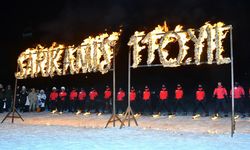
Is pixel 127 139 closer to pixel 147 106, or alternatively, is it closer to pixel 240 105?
pixel 240 105

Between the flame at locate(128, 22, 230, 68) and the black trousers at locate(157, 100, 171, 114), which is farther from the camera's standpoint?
the black trousers at locate(157, 100, 171, 114)

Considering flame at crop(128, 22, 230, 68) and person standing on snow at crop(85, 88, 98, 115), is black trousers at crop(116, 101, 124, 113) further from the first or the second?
flame at crop(128, 22, 230, 68)

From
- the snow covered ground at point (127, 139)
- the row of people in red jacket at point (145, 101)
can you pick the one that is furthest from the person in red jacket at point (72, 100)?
the snow covered ground at point (127, 139)

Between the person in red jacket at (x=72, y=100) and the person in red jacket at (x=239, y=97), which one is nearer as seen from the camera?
the person in red jacket at (x=239, y=97)

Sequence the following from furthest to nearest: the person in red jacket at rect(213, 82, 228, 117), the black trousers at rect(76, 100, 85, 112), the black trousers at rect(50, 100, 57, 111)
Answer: the black trousers at rect(50, 100, 57, 111), the black trousers at rect(76, 100, 85, 112), the person in red jacket at rect(213, 82, 228, 117)

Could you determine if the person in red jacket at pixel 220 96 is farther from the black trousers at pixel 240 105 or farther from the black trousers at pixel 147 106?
the black trousers at pixel 147 106

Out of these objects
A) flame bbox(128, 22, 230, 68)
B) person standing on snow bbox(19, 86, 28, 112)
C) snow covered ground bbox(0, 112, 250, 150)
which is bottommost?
snow covered ground bbox(0, 112, 250, 150)

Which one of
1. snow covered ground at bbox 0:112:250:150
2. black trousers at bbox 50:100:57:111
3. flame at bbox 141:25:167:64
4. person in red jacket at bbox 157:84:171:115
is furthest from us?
black trousers at bbox 50:100:57:111

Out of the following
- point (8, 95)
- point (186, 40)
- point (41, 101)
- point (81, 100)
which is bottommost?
point (41, 101)

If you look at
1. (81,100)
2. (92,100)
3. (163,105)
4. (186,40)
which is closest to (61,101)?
(81,100)

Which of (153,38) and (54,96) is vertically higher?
(153,38)

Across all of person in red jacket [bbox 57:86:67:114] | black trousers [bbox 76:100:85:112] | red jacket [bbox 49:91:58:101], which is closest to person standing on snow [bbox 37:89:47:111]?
red jacket [bbox 49:91:58:101]

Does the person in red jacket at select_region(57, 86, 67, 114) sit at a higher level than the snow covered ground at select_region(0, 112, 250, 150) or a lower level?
higher

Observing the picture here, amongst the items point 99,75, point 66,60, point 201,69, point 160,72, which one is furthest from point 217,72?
point 66,60
